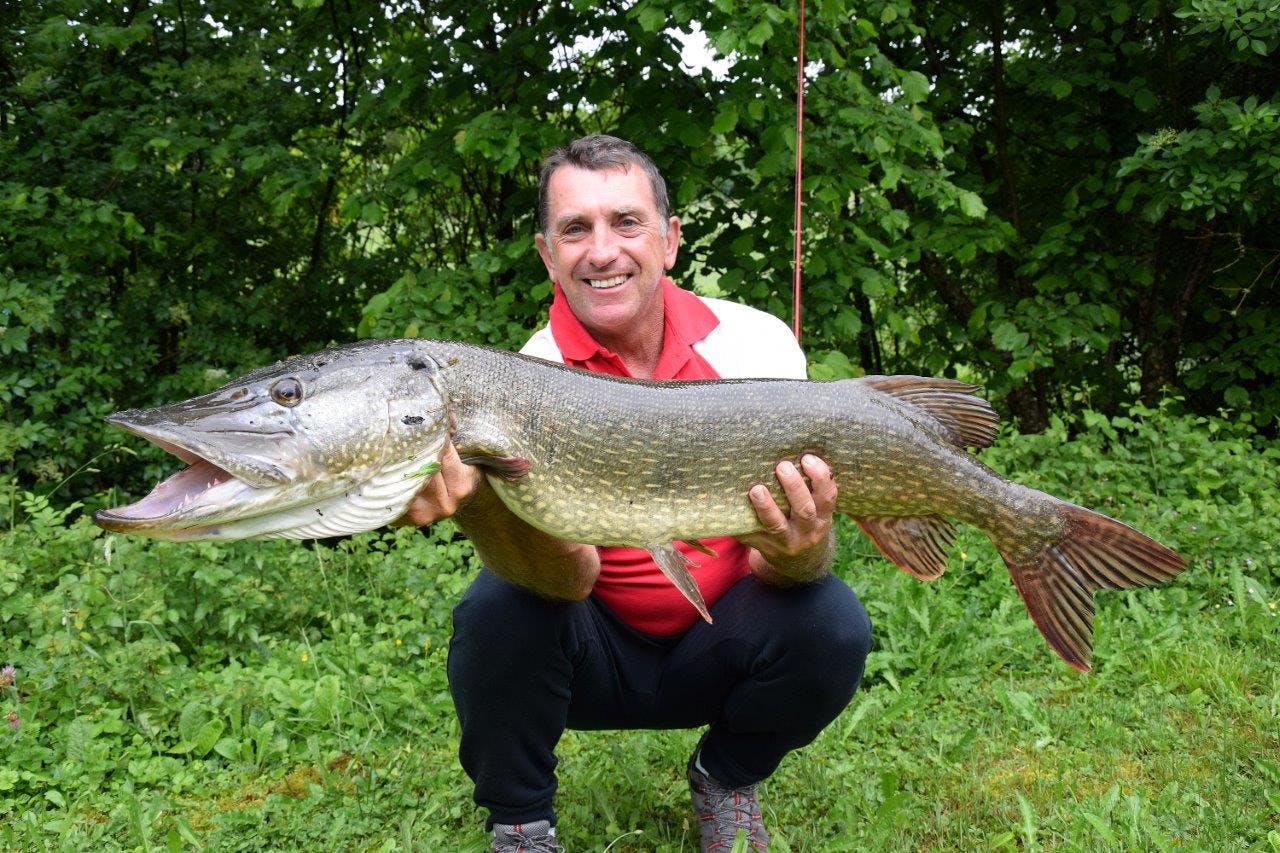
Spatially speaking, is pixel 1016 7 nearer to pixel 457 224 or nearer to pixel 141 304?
pixel 457 224

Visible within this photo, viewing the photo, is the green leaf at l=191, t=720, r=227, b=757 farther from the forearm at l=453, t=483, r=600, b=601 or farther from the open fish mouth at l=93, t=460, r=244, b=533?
the open fish mouth at l=93, t=460, r=244, b=533

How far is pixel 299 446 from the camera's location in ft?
5.57

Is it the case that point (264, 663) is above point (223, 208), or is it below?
below

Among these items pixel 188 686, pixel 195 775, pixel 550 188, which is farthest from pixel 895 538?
pixel 188 686

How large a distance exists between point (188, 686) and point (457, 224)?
11.7 feet

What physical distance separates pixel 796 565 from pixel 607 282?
2.50ft

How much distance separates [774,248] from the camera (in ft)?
15.0

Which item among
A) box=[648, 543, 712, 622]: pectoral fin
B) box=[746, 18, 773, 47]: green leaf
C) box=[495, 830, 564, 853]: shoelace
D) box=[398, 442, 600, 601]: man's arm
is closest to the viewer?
box=[648, 543, 712, 622]: pectoral fin

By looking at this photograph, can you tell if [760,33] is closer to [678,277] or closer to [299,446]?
[678,277]

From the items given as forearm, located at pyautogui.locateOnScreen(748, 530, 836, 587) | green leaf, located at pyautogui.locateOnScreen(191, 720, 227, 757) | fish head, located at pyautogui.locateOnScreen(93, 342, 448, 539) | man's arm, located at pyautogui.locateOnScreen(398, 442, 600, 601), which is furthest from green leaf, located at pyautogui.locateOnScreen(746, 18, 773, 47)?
green leaf, located at pyautogui.locateOnScreen(191, 720, 227, 757)

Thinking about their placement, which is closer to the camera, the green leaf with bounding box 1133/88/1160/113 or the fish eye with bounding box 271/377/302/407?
the fish eye with bounding box 271/377/302/407

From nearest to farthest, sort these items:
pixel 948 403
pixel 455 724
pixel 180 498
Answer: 1. pixel 180 498
2. pixel 948 403
3. pixel 455 724

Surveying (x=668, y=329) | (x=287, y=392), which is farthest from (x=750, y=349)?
(x=287, y=392)

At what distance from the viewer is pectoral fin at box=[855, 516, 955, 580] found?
2.27m
